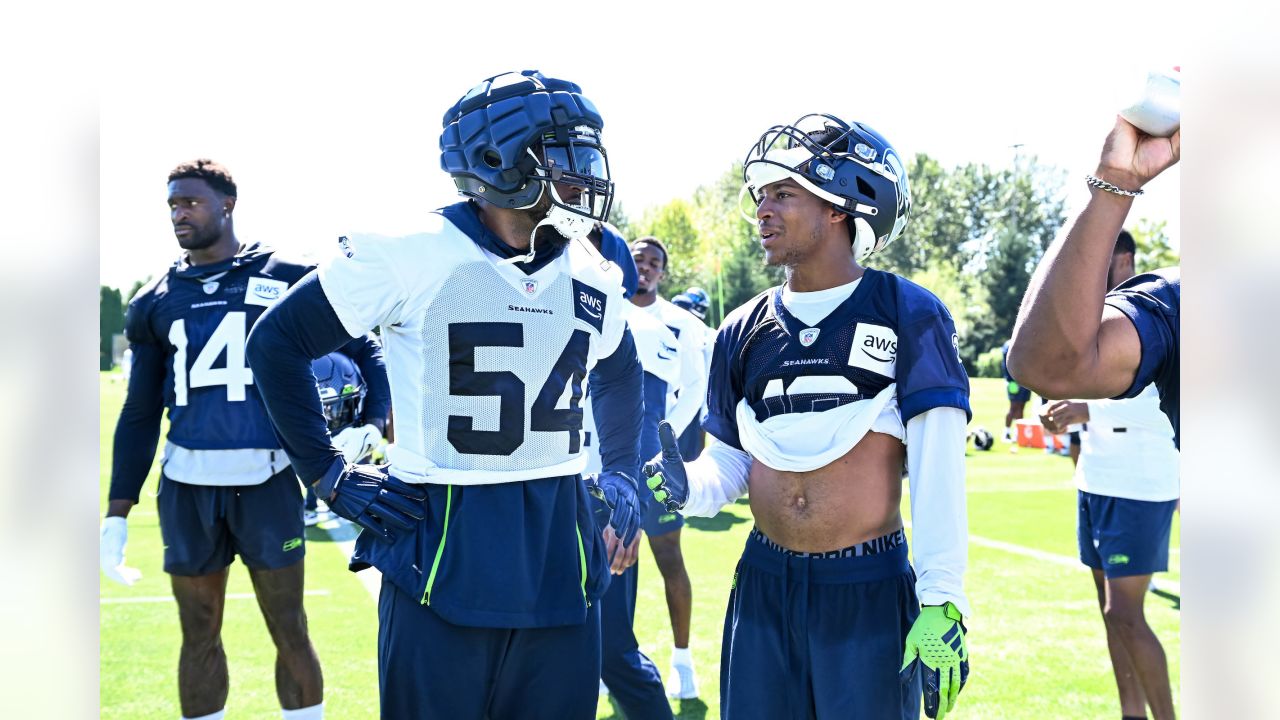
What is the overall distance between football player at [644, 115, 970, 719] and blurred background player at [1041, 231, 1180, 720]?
2586 millimetres

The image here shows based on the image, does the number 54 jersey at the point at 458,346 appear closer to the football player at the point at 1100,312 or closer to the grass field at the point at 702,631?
the football player at the point at 1100,312

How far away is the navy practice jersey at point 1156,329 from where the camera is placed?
81.7 inches

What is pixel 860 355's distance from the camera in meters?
3.19

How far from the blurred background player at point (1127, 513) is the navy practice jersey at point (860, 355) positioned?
269 centimetres

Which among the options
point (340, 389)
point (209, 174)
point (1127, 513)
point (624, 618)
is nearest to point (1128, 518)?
point (1127, 513)

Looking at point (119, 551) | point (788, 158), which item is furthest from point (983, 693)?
point (119, 551)

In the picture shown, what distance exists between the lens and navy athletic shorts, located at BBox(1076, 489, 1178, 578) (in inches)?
211

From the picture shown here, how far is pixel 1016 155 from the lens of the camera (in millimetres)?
75625

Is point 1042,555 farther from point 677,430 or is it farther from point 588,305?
point 588,305

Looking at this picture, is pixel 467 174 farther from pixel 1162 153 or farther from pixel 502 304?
pixel 1162 153

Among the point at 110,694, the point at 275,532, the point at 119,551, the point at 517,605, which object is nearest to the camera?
the point at 517,605

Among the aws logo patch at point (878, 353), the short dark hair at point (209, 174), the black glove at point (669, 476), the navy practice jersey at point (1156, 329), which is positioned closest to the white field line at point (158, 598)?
the short dark hair at point (209, 174)

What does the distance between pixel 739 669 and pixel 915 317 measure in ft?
4.17

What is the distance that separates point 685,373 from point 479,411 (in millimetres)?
4164
